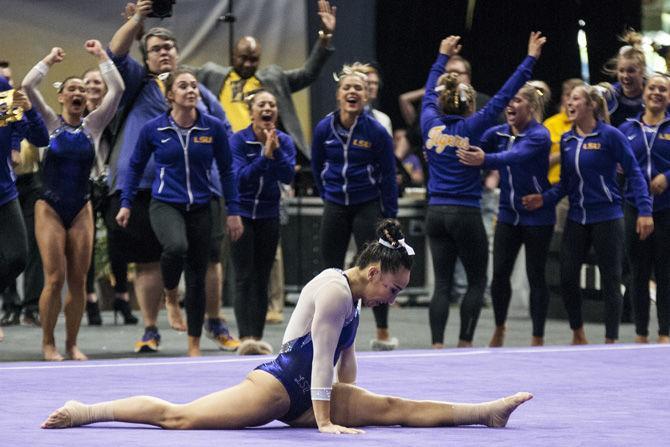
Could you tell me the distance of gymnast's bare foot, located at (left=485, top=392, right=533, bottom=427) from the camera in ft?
16.3

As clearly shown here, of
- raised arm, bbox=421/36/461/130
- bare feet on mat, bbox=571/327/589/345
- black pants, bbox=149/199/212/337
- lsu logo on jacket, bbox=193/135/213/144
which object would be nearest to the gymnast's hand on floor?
black pants, bbox=149/199/212/337

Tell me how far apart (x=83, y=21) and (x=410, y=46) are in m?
3.70

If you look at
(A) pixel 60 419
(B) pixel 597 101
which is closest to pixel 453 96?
(B) pixel 597 101

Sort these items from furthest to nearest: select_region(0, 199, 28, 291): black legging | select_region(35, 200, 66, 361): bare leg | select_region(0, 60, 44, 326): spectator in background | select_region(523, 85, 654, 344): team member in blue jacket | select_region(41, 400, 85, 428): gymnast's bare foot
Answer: select_region(0, 60, 44, 326): spectator in background, select_region(523, 85, 654, 344): team member in blue jacket, select_region(35, 200, 66, 361): bare leg, select_region(0, 199, 28, 291): black legging, select_region(41, 400, 85, 428): gymnast's bare foot

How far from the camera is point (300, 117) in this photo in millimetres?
11844

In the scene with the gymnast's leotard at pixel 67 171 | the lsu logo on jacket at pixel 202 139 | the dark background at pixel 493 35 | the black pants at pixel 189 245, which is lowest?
the black pants at pixel 189 245

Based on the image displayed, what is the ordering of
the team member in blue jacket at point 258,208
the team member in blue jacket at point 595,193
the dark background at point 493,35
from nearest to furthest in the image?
the team member in blue jacket at point 258,208 < the team member in blue jacket at point 595,193 < the dark background at point 493,35

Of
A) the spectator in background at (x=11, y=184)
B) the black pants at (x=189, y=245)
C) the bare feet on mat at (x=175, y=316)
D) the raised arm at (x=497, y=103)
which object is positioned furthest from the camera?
the bare feet on mat at (x=175, y=316)

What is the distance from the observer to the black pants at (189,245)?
7.65 m

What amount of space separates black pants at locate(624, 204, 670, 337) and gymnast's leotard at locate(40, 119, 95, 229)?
3270 millimetres

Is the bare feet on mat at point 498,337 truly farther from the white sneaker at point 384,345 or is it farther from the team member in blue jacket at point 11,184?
the team member in blue jacket at point 11,184

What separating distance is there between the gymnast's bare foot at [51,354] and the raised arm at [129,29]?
5.74 feet

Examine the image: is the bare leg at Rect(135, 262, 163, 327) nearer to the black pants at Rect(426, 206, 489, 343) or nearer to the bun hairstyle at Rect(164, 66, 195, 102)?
the bun hairstyle at Rect(164, 66, 195, 102)

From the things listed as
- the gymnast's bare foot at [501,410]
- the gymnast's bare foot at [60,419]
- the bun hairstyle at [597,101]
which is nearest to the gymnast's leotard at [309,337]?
the gymnast's bare foot at [501,410]
